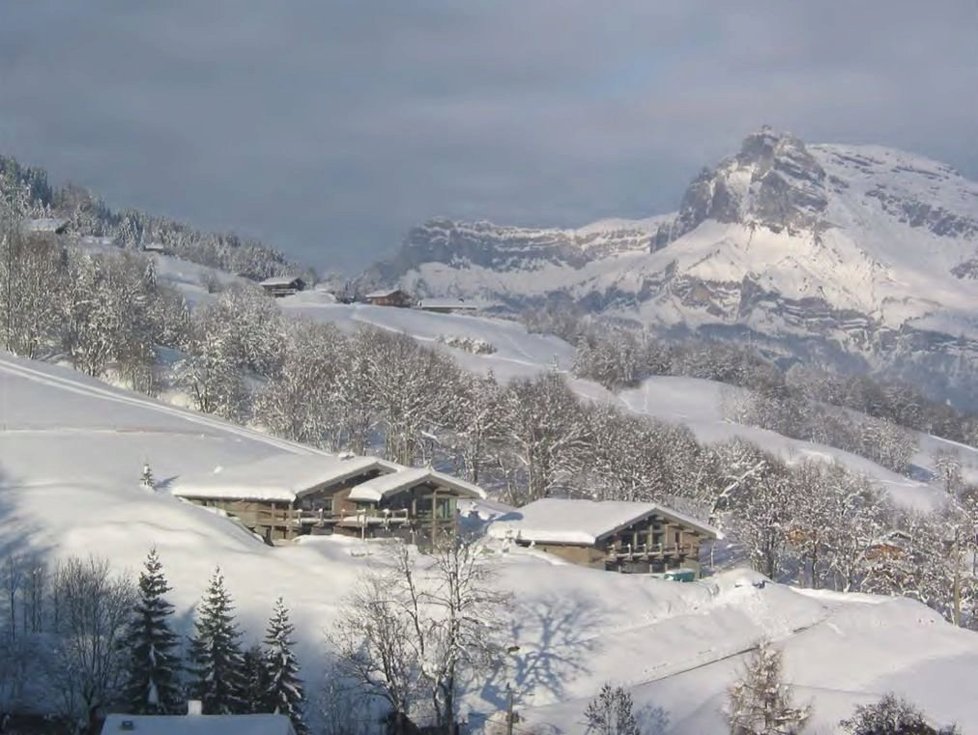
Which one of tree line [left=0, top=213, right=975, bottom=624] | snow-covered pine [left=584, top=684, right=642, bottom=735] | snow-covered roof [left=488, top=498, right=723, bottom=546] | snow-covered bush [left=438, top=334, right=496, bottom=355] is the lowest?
snow-covered pine [left=584, top=684, right=642, bottom=735]

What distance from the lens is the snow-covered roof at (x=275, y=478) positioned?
55.1m

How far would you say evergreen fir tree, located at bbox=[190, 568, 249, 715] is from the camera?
36344 millimetres

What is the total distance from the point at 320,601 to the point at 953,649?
29.8m

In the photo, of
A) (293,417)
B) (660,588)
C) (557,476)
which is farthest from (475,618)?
(293,417)

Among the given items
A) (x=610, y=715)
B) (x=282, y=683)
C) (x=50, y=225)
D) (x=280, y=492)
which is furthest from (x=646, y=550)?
(x=50, y=225)

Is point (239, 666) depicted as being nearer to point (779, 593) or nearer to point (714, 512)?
point (779, 593)

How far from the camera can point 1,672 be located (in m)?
39.2

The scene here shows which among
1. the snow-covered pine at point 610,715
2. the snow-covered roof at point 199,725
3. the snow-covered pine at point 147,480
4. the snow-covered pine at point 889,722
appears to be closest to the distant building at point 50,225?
the snow-covered pine at point 147,480

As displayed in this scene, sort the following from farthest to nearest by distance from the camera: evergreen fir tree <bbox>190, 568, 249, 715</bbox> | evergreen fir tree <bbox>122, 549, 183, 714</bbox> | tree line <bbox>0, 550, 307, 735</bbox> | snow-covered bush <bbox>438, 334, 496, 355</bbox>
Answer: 1. snow-covered bush <bbox>438, 334, 496, 355</bbox>
2. evergreen fir tree <bbox>122, 549, 183, 714</bbox>
3. tree line <bbox>0, 550, 307, 735</bbox>
4. evergreen fir tree <bbox>190, 568, 249, 715</bbox>

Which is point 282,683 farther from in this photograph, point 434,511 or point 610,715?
point 434,511

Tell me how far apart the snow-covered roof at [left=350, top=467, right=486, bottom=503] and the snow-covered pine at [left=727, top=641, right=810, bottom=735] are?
21.3 meters

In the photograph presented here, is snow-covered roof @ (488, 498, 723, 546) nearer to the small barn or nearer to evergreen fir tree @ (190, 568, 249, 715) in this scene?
the small barn

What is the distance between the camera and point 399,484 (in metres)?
56.1

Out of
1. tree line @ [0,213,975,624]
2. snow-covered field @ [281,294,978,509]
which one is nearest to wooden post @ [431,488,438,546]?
tree line @ [0,213,975,624]
